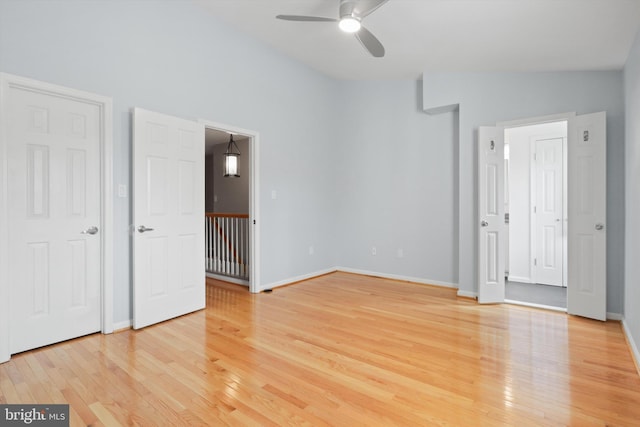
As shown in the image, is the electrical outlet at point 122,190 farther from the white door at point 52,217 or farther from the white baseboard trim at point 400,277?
the white baseboard trim at point 400,277

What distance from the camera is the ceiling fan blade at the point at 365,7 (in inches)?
102

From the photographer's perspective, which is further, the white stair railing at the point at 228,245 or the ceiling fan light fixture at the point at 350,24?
the white stair railing at the point at 228,245

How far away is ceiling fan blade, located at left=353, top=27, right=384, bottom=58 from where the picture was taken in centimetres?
288

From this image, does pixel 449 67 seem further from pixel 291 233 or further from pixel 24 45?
pixel 24 45

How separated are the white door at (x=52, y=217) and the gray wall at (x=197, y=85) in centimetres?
18

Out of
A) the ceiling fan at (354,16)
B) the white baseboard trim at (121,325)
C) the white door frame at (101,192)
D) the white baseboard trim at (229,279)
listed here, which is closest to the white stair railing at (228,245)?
the white baseboard trim at (229,279)

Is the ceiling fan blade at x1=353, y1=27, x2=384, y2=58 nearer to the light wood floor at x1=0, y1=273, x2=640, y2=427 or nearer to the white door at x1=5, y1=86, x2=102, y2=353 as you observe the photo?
the white door at x1=5, y1=86, x2=102, y2=353

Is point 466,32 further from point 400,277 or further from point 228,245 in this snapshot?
point 228,245

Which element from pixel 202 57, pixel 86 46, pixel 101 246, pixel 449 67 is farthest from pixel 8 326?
pixel 449 67

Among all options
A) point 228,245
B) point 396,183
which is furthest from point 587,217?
point 228,245

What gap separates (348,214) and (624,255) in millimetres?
3469

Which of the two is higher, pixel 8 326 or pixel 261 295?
pixel 8 326

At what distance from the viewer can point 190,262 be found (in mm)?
3461

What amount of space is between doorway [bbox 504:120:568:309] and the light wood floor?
5.78ft
